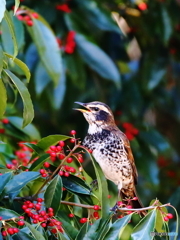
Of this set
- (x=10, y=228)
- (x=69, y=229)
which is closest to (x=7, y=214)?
(x=10, y=228)

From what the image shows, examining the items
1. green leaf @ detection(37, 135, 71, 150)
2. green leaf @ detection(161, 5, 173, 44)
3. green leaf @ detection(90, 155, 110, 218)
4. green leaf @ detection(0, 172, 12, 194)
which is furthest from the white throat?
green leaf @ detection(161, 5, 173, 44)

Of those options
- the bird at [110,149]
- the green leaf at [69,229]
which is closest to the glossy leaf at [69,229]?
the green leaf at [69,229]

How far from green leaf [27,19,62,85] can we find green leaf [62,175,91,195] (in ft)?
5.78

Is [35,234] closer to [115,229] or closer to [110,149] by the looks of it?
[115,229]

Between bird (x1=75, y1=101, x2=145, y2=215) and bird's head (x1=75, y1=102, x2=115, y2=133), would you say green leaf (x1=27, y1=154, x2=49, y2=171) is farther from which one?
bird's head (x1=75, y1=102, x2=115, y2=133)

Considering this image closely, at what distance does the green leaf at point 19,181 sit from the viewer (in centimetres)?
375

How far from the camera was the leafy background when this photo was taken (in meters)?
6.53

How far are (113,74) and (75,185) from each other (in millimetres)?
2954

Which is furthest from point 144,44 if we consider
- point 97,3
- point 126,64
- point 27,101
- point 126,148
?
point 27,101

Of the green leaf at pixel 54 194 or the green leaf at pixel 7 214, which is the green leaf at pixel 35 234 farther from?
the green leaf at pixel 54 194

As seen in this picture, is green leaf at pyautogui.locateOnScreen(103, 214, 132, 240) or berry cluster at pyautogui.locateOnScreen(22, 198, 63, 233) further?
berry cluster at pyautogui.locateOnScreen(22, 198, 63, 233)

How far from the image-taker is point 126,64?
8633 mm

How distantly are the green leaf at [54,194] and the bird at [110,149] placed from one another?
4.95ft

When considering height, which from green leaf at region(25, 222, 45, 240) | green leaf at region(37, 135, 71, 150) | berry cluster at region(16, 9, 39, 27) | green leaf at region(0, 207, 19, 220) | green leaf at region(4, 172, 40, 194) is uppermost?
berry cluster at region(16, 9, 39, 27)
